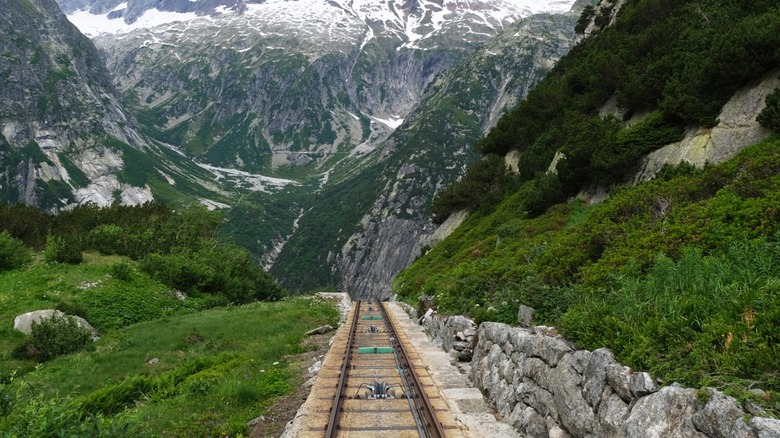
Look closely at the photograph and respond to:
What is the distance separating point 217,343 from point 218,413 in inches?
426

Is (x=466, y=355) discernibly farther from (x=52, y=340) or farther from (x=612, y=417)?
(x=52, y=340)

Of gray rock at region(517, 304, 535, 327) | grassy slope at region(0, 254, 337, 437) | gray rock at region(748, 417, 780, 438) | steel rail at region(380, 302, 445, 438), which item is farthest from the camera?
gray rock at region(517, 304, 535, 327)

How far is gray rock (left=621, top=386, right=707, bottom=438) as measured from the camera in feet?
16.5

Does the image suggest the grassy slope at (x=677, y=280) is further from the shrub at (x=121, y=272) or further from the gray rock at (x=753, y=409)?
the shrub at (x=121, y=272)

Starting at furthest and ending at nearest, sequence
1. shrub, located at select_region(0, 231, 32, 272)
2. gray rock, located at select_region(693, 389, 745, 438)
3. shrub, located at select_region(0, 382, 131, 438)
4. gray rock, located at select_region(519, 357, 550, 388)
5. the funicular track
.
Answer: shrub, located at select_region(0, 231, 32, 272)
the funicular track
gray rock, located at select_region(519, 357, 550, 388)
shrub, located at select_region(0, 382, 131, 438)
gray rock, located at select_region(693, 389, 745, 438)

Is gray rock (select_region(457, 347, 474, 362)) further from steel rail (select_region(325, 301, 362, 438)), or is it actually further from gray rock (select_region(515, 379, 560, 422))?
gray rock (select_region(515, 379, 560, 422))

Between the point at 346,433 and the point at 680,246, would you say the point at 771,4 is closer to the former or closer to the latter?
the point at 680,246

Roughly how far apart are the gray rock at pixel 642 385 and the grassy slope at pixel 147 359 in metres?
7.51

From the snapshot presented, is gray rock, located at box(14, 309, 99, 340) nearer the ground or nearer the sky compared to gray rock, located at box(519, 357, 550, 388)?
nearer the ground

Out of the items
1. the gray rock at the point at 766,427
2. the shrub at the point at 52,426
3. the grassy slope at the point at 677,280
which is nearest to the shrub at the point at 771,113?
the grassy slope at the point at 677,280

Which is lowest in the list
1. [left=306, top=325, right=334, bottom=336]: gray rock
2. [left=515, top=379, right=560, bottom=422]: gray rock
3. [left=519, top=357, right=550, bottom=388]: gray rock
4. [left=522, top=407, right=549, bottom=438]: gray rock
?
[left=306, top=325, right=334, bottom=336]: gray rock

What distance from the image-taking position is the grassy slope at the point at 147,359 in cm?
979

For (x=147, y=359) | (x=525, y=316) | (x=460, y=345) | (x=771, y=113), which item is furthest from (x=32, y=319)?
(x=771, y=113)

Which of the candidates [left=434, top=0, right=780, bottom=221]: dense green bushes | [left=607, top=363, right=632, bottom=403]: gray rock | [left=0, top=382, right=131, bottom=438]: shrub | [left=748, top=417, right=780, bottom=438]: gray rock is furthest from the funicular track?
[left=434, top=0, right=780, bottom=221]: dense green bushes
